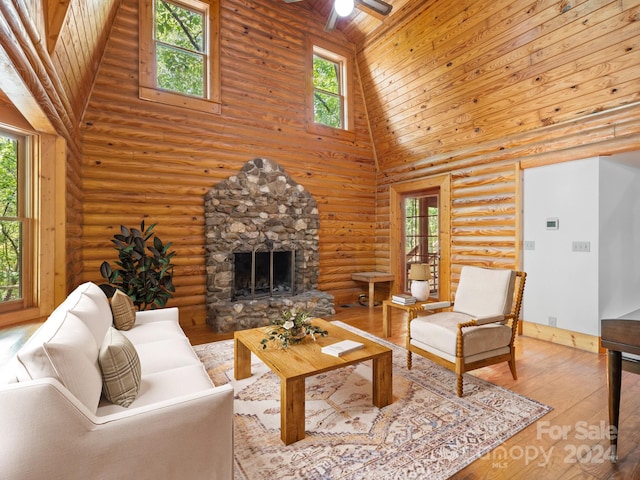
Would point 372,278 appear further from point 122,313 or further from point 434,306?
point 122,313

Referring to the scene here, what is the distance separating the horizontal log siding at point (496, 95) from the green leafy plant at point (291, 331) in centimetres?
324

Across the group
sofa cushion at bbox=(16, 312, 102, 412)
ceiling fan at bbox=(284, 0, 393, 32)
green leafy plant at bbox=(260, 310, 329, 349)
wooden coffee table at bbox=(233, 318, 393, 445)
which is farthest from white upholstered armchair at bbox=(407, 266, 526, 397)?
ceiling fan at bbox=(284, 0, 393, 32)

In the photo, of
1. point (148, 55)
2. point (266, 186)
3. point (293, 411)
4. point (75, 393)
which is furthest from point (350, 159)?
point (75, 393)

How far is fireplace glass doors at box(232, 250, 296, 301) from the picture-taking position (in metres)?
5.01

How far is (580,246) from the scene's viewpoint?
364cm

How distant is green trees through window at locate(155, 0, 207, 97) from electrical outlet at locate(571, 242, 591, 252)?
5.42m

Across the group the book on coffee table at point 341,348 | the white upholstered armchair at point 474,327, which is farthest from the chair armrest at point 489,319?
the book on coffee table at point 341,348

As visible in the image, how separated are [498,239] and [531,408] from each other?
2.68 meters

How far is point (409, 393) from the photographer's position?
8.45 feet

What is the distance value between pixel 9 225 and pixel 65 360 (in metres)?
2.25

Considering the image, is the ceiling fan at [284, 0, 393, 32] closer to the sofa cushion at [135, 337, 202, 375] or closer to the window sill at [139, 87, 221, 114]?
the window sill at [139, 87, 221, 114]

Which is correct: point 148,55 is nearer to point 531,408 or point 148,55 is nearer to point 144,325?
point 144,325

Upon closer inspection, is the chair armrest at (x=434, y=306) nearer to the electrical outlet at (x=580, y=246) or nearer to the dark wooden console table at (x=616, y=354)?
the dark wooden console table at (x=616, y=354)

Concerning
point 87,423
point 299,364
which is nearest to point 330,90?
point 299,364
